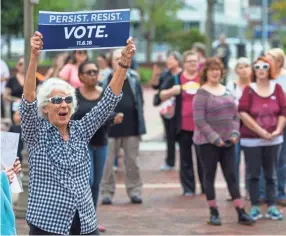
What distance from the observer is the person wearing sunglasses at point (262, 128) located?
10133 mm

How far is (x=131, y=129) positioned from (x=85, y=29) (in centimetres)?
462

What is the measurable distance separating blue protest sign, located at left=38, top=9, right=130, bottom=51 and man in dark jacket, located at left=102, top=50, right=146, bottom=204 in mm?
4348

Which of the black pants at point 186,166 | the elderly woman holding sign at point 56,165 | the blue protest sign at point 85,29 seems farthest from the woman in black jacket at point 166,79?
the elderly woman holding sign at point 56,165

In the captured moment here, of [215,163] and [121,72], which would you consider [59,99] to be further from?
[215,163]

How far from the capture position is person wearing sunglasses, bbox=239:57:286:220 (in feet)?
33.2

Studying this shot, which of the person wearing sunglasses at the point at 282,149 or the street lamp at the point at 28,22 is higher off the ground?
the street lamp at the point at 28,22

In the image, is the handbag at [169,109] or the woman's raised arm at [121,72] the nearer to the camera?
the woman's raised arm at [121,72]

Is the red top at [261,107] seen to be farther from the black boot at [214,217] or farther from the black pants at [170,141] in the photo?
the black pants at [170,141]

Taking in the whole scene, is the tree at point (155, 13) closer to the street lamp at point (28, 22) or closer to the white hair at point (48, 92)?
the street lamp at point (28, 22)

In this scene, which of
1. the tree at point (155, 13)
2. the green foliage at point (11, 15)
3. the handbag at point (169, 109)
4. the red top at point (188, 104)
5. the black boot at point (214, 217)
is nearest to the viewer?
the black boot at point (214, 217)

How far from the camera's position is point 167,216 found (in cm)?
1052

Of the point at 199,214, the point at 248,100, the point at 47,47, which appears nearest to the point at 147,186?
the point at 199,214

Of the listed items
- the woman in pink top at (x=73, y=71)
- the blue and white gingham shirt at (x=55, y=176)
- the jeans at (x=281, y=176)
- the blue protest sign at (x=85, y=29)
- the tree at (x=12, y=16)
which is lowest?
the jeans at (x=281, y=176)

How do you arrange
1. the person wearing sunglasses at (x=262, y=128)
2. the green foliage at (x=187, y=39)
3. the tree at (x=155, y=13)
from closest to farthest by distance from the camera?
the person wearing sunglasses at (x=262, y=128), the green foliage at (x=187, y=39), the tree at (x=155, y=13)
